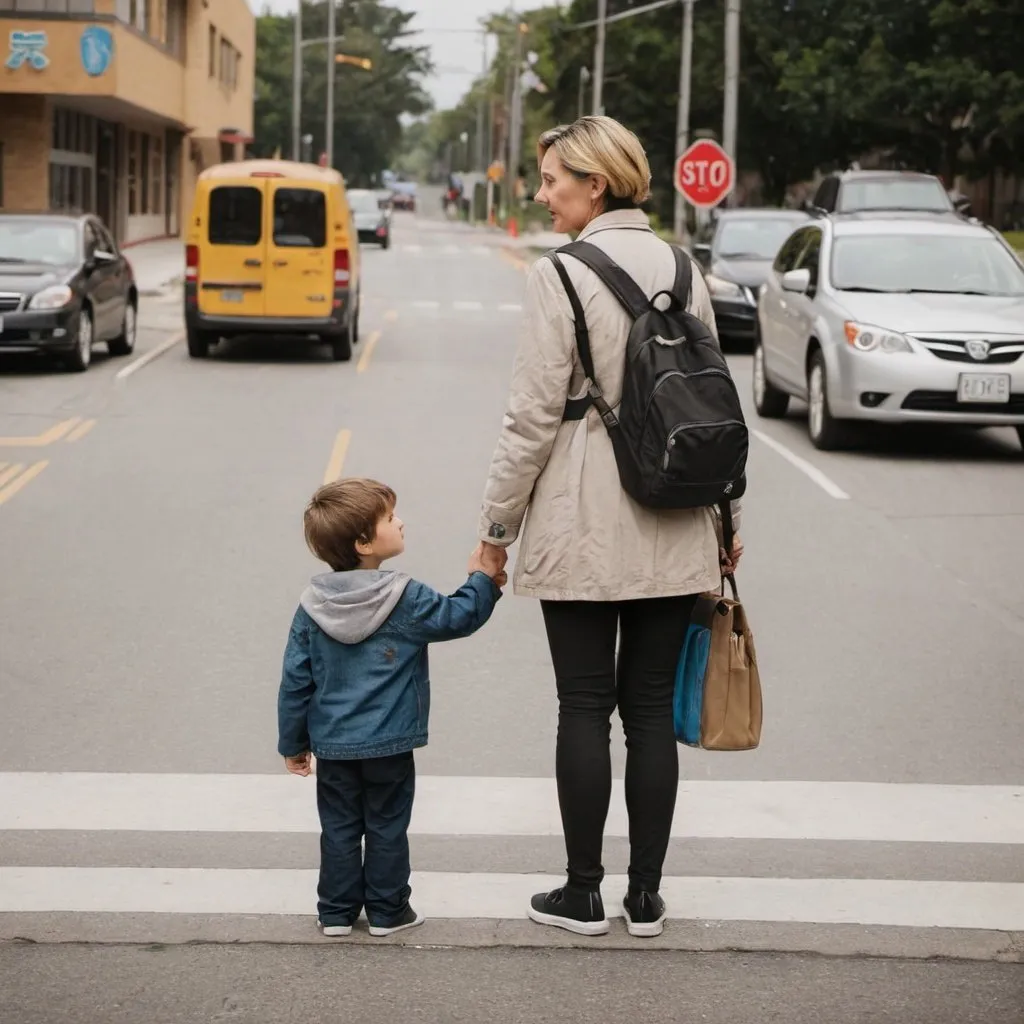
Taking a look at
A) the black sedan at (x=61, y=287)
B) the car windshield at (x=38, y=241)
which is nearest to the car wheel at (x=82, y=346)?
the black sedan at (x=61, y=287)

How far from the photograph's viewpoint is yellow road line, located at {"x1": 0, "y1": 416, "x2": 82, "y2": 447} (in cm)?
1398

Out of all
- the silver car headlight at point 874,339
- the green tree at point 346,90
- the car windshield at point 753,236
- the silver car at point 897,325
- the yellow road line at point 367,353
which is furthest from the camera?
the green tree at point 346,90

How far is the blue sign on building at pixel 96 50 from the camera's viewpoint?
1455 inches

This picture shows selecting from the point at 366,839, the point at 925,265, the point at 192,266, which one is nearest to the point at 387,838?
the point at 366,839

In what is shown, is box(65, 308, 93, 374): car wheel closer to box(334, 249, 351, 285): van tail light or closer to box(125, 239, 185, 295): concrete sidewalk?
box(334, 249, 351, 285): van tail light

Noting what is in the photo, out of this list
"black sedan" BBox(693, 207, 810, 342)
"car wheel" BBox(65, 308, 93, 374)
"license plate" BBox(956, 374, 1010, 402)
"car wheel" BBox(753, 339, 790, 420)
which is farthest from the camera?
"black sedan" BBox(693, 207, 810, 342)

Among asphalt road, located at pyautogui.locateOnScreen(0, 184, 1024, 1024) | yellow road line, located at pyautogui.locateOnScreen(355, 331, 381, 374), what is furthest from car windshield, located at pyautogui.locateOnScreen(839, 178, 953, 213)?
asphalt road, located at pyautogui.locateOnScreen(0, 184, 1024, 1024)

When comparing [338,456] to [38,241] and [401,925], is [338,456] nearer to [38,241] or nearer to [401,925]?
[38,241]

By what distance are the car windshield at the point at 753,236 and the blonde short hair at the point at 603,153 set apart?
18.4 metres

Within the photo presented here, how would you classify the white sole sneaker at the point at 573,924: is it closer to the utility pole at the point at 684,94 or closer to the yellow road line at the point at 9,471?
the yellow road line at the point at 9,471

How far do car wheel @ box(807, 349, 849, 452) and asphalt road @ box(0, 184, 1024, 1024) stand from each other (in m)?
0.68

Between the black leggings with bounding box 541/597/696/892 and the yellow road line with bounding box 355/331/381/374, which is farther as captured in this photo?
the yellow road line with bounding box 355/331/381/374

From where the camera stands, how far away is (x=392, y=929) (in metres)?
4.44

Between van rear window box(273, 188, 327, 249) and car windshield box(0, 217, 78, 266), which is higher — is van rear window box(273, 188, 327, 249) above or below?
above
